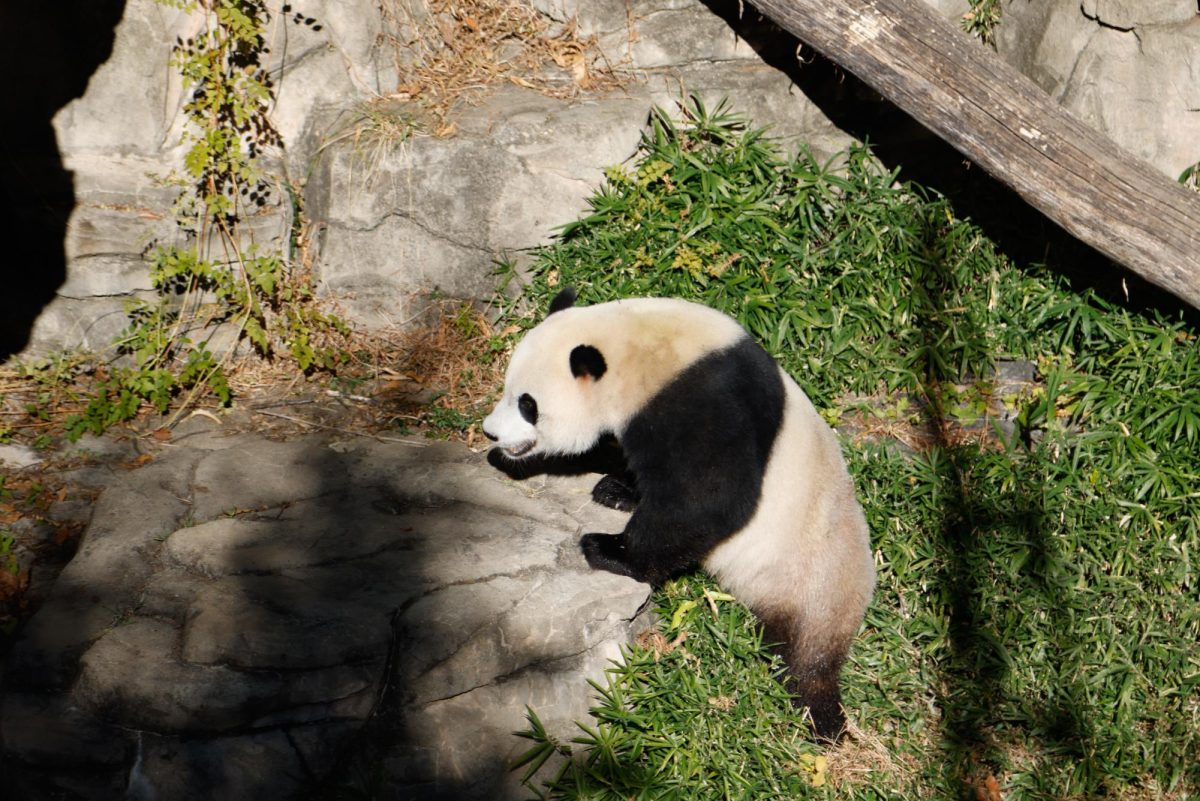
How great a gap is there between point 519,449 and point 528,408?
198mm

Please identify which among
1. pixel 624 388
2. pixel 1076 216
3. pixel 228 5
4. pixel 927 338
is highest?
pixel 228 5

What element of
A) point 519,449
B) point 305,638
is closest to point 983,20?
point 519,449

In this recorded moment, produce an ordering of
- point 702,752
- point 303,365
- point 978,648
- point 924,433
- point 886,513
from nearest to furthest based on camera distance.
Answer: point 702,752 → point 978,648 → point 886,513 → point 924,433 → point 303,365

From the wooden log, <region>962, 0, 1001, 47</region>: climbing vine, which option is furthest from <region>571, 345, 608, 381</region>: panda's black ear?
<region>962, 0, 1001, 47</region>: climbing vine

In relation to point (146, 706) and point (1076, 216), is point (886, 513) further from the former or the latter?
point (146, 706)

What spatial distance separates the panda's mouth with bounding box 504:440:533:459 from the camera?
421 cm

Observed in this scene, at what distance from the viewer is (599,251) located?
5355mm

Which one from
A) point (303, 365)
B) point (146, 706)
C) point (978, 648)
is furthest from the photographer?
point (303, 365)

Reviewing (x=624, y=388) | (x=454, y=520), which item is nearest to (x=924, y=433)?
(x=624, y=388)

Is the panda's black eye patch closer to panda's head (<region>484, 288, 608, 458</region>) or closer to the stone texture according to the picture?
panda's head (<region>484, 288, 608, 458</region>)

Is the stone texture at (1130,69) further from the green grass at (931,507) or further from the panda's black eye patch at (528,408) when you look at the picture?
the panda's black eye patch at (528,408)

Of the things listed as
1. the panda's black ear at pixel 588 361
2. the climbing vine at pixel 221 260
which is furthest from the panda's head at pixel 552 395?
the climbing vine at pixel 221 260

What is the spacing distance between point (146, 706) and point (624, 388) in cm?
204

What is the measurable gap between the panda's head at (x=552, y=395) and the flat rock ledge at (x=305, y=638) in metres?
0.44
